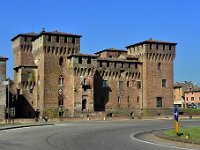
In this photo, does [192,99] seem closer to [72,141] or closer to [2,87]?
[2,87]

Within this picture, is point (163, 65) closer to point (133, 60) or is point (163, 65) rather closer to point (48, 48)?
point (133, 60)

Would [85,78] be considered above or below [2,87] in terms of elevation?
above

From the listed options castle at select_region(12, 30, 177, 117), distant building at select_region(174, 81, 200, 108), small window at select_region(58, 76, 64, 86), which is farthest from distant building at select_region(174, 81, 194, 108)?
small window at select_region(58, 76, 64, 86)

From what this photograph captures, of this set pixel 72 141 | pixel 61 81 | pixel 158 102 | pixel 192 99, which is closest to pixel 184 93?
pixel 192 99

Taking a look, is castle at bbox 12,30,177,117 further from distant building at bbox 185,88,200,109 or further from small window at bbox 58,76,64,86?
distant building at bbox 185,88,200,109

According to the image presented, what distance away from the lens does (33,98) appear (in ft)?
263

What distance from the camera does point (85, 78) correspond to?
77938 mm

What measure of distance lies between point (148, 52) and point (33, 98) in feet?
78.0

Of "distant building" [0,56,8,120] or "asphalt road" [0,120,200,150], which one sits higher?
"distant building" [0,56,8,120]

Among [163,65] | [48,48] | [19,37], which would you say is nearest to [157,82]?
[163,65]

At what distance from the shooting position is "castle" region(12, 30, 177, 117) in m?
76.9

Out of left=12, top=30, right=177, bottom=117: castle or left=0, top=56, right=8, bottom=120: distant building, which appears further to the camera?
left=12, top=30, right=177, bottom=117: castle

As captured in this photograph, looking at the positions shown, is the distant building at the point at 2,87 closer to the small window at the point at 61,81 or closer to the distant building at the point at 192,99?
the small window at the point at 61,81

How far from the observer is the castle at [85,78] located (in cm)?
7694
